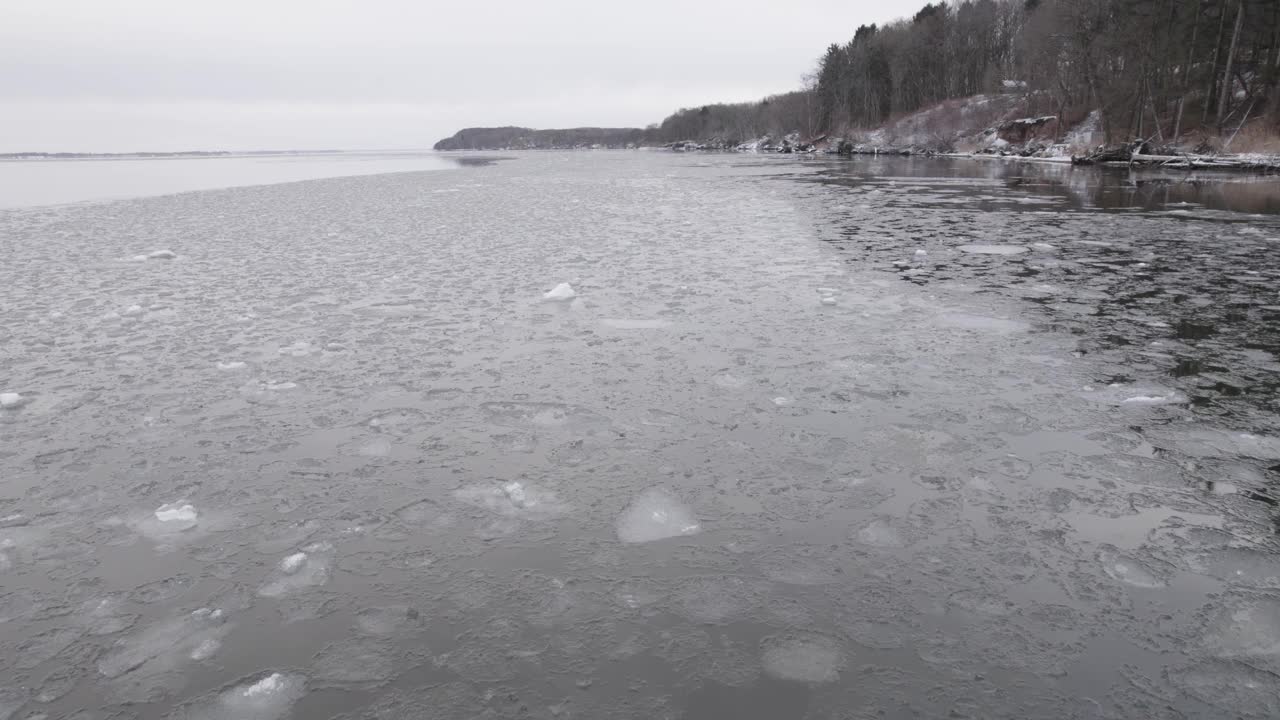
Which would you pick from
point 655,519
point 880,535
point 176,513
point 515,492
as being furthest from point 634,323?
point 176,513

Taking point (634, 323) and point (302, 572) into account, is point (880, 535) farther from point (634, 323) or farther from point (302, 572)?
point (634, 323)

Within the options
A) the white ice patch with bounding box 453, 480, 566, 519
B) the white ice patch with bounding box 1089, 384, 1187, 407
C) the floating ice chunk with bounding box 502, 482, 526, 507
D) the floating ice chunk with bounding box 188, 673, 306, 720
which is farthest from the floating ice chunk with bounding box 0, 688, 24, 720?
the white ice patch with bounding box 1089, 384, 1187, 407

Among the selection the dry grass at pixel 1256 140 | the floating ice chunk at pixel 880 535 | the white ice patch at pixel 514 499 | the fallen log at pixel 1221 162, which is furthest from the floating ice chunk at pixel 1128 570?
the dry grass at pixel 1256 140

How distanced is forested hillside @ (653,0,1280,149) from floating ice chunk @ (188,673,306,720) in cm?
5234

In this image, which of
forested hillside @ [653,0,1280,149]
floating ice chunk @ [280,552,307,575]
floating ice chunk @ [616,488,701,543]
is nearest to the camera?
floating ice chunk @ [280,552,307,575]

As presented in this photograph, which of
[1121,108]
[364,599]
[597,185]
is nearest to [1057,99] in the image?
[1121,108]

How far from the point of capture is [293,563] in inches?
157

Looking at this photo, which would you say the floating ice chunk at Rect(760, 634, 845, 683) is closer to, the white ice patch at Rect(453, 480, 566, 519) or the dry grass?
the white ice patch at Rect(453, 480, 566, 519)

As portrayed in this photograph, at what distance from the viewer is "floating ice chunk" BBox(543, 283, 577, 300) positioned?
10.1m

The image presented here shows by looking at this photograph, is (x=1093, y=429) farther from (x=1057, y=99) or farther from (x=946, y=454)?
(x=1057, y=99)

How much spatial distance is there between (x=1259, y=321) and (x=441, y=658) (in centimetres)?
1001

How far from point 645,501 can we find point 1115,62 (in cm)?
6233

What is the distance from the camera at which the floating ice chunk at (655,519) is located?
4.27m

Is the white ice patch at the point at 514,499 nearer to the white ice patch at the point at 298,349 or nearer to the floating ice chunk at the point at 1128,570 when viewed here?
the floating ice chunk at the point at 1128,570
